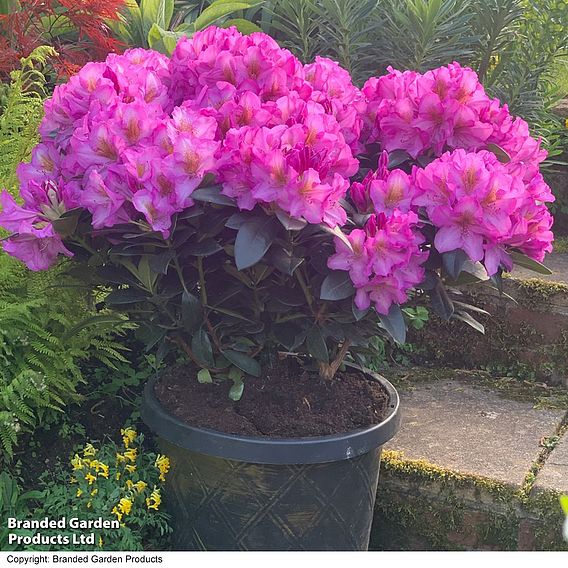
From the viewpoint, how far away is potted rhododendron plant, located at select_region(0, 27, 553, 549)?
1.72 meters

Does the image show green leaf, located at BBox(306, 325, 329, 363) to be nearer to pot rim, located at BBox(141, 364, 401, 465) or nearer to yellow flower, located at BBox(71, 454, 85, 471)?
pot rim, located at BBox(141, 364, 401, 465)

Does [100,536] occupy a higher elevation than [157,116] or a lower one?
lower

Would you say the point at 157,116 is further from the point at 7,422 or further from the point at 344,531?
the point at 344,531

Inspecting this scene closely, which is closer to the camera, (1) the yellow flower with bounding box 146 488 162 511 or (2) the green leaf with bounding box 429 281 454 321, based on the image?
(2) the green leaf with bounding box 429 281 454 321

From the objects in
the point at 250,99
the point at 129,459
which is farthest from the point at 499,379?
the point at 250,99

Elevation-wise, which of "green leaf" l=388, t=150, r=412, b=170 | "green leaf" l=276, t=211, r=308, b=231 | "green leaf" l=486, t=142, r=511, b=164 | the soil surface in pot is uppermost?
"green leaf" l=486, t=142, r=511, b=164

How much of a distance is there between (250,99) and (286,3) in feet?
4.71

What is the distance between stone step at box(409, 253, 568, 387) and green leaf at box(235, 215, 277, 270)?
138 centimetres

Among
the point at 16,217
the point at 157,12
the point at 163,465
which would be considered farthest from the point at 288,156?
the point at 157,12

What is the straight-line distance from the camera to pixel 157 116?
1845 millimetres

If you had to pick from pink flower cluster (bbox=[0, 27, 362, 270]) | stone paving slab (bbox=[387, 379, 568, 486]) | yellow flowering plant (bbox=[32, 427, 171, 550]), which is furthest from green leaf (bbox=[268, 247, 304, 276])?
stone paving slab (bbox=[387, 379, 568, 486])

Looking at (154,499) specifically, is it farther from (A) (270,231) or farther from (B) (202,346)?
(A) (270,231)

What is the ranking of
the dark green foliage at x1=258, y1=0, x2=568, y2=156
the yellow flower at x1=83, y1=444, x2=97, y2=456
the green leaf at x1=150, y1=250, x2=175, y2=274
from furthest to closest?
the dark green foliage at x1=258, y1=0, x2=568, y2=156
the yellow flower at x1=83, y1=444, x2=97, y2=456
the green leaf at x1=150, y1=250, x2=175, y2=274

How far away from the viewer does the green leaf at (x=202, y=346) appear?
1.91 meters
